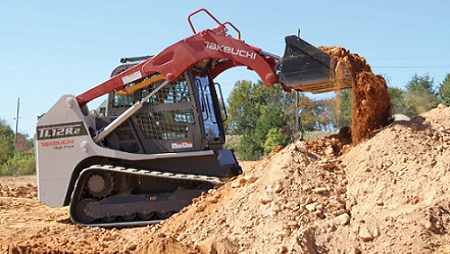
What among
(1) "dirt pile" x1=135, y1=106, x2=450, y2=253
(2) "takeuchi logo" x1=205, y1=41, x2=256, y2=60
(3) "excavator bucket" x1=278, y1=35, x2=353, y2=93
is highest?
(2) "takeuchi logo" x1=205, y1=41, x2=256, y2=60

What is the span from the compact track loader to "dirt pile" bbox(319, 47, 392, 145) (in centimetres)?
178

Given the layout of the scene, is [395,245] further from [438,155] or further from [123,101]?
[123,101]

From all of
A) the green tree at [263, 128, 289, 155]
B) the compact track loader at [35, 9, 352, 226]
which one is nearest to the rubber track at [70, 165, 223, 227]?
the compact track loader at [35, 9, 352, 226]

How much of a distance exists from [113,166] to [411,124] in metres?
5.31

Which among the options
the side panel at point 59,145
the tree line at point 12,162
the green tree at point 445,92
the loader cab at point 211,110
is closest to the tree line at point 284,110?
the green tree at point 445,92

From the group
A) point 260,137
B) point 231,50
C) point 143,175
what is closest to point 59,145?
point 143,175

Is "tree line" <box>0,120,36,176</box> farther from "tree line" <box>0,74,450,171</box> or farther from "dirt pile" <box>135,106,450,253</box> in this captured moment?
"dirt pile" <box>135,106,450,253</box>

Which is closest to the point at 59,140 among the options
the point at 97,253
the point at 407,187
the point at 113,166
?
the point at 113,166

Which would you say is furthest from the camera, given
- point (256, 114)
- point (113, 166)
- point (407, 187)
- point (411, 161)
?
point (256, 114)

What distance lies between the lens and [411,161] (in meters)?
4.92

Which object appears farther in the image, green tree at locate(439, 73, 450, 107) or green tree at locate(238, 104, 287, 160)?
green tree at locate(238, 104, 287, 160)

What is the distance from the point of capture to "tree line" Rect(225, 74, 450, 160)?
1096 cm

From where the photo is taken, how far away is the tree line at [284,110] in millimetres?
10961

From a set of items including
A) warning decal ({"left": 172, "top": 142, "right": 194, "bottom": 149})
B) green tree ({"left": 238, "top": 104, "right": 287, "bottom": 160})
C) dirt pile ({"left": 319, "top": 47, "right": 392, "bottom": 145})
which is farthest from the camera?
green tree ({"left": 238, "top": 104, "right": 287, "bottom": 160})
